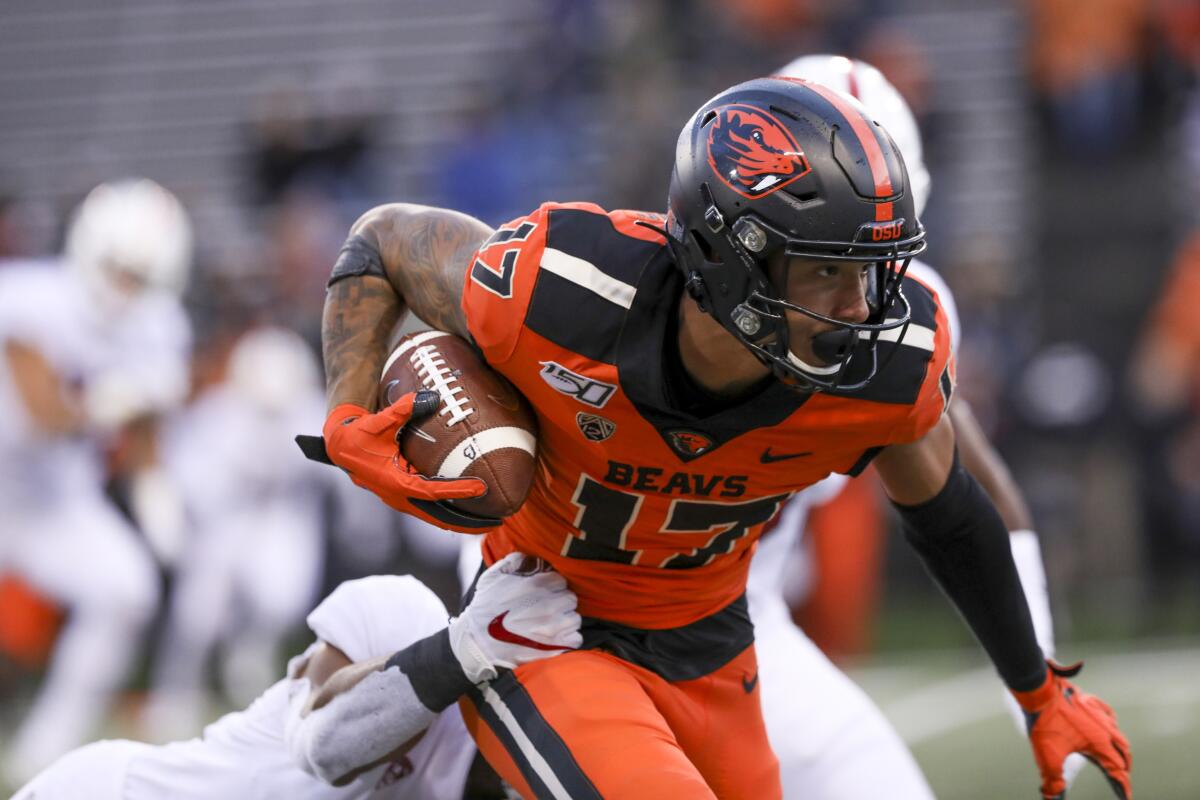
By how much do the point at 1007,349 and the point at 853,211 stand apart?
6.76 m

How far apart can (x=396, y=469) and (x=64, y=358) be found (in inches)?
175

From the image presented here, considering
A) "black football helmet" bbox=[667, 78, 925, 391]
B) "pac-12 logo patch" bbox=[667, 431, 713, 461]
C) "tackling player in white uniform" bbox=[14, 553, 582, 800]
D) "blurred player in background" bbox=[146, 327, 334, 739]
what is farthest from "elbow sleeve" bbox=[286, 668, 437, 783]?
→ "blurred player in background" bbox=[146, 327, 334, 739]

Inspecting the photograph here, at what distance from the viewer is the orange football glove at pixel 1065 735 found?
331 centimetres

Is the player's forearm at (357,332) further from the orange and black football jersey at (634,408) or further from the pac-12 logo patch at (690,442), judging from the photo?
the pac-12 logo patch at (690,442)

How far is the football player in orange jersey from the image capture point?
9.29 feet

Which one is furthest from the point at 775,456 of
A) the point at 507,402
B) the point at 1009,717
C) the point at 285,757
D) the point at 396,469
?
the point at 1009,717

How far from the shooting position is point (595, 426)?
3012 millimetres

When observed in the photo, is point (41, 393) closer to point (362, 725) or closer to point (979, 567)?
point (362, 725)

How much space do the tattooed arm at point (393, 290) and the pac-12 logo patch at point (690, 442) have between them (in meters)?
0.47

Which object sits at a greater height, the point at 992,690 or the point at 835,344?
the point at 835,344

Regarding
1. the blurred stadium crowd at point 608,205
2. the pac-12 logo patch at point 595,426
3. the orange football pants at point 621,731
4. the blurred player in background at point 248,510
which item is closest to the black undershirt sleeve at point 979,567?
the orange football pants at point 621,731

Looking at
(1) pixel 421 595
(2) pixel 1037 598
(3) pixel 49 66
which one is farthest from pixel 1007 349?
(3) pixel 49 66

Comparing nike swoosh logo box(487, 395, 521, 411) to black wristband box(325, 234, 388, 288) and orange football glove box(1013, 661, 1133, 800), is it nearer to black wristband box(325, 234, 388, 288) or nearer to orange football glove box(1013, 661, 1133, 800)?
black wristband box(325, 234, 388, 288)

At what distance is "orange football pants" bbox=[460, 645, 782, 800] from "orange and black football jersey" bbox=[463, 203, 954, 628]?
0.18 metres
